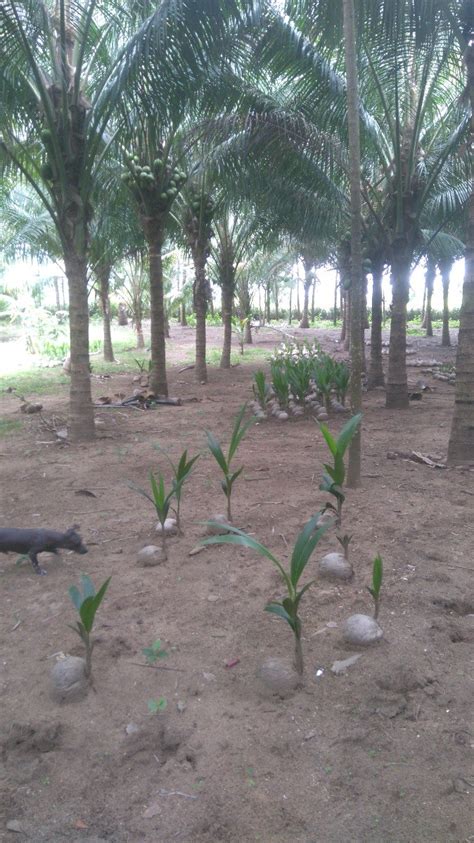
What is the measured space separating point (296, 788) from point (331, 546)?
5.87ft

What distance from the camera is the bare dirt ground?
5.67 ft

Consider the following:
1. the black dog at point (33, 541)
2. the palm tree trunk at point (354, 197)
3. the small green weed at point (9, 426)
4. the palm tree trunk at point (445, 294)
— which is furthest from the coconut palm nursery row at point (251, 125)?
the palm tree trunk at point (445, 294)

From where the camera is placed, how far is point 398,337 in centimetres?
842

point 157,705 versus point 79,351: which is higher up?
point 79,351

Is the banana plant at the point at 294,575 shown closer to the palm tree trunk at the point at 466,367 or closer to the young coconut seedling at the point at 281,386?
the palm tree trunk at the point at 466,367

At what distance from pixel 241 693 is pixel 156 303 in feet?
26.6

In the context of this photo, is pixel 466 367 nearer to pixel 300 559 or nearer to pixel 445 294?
pixel 300 559

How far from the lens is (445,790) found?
175 cm

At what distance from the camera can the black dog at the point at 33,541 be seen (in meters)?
3.20

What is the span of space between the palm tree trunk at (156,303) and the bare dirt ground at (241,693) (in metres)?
5.61

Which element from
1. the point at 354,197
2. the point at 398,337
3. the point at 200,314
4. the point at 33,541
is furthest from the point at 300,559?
the point at 200,314

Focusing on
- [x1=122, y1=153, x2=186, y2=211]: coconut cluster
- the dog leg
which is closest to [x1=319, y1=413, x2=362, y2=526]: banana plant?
the dog leg

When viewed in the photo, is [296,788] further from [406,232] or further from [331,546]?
[406,232]

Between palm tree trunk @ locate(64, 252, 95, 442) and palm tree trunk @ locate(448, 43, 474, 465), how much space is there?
3.93m
